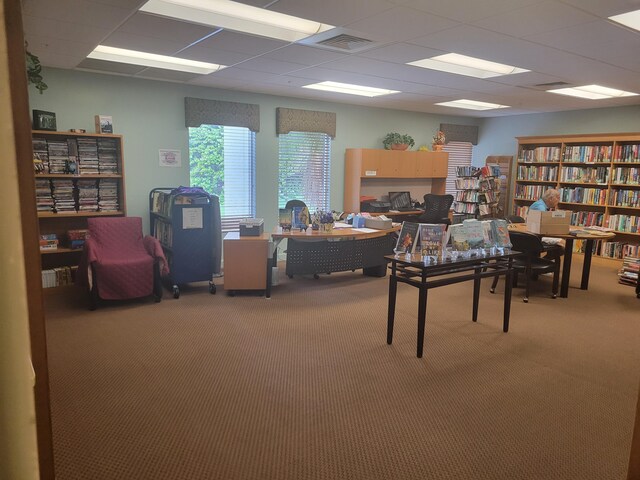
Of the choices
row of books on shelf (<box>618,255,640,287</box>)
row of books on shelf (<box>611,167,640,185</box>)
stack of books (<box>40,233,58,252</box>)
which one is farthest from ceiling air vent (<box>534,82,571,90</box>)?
stack of books (<box>40,233,58,252</box>)

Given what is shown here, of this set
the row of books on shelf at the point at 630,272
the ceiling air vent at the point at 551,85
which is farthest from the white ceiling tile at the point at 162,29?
the row of books on shelf at the point at 630,272

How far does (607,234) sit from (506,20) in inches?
135

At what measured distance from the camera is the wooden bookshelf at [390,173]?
25.8 feet

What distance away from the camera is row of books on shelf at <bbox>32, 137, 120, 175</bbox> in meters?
5.11

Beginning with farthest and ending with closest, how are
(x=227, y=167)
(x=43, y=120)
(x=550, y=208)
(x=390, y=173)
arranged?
1. (x=390, y=173)
2. (x=227, y=167)
3. (x=550, y=208)
4. (x=43, y=120)

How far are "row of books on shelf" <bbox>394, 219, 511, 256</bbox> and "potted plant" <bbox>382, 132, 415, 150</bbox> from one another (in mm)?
4237

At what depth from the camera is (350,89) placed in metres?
6.75

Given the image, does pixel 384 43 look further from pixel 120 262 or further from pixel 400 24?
pixel 120 262

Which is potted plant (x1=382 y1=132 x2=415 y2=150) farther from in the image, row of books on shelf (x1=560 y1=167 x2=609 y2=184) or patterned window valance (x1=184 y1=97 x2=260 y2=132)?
row of books on shelf (x1=560 y1=167 x2=609 y2=184)

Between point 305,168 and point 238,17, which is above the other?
point 238,17

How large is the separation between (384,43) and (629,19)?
1.91 metres

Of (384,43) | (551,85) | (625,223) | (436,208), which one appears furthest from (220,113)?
(625,223)

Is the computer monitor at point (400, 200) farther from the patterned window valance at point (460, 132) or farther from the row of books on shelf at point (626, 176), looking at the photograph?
the row of books on shelf at point (626, 176)

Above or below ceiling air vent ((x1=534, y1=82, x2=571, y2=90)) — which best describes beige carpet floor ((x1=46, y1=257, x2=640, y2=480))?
below
